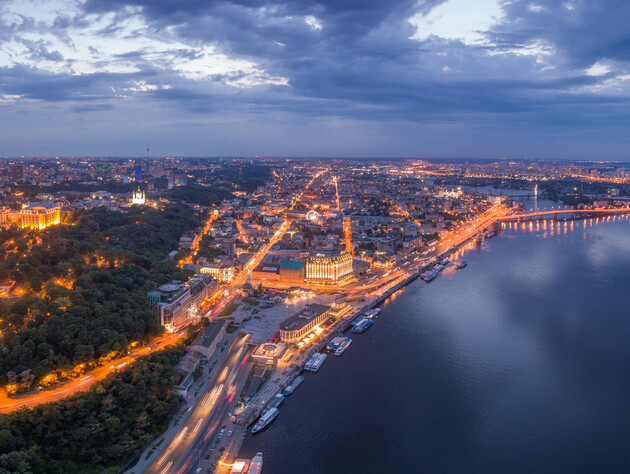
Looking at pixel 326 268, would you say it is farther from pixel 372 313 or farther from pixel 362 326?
pixel 362 326

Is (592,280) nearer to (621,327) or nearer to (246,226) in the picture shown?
(621,327)

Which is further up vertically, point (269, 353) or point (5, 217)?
point (5, 217)

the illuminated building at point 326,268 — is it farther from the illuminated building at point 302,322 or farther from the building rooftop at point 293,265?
the illuminated building at point 302,322

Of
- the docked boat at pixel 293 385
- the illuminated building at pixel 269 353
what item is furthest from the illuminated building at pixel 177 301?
the docked boat at pixel 293 385

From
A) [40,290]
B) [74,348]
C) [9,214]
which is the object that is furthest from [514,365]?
[9,214]

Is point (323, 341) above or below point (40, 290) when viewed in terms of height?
below

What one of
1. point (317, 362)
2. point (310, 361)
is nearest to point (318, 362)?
point (317, 362)
